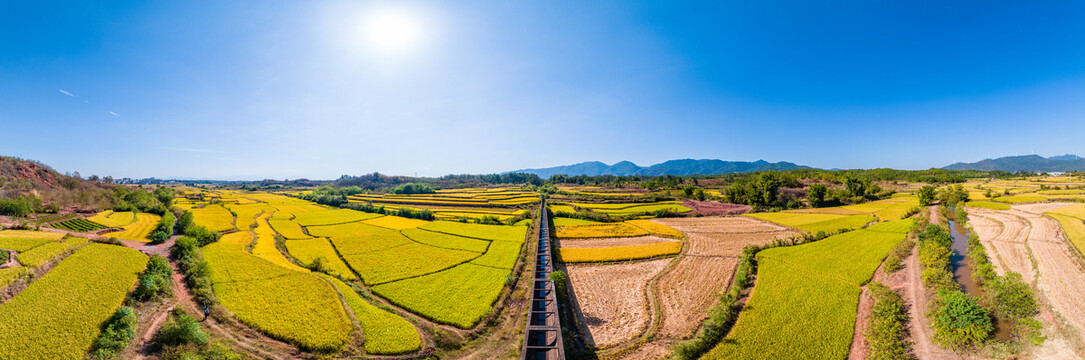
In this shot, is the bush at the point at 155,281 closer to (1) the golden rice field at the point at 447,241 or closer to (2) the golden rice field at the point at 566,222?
(1) the golden rice field at the point at 447,241

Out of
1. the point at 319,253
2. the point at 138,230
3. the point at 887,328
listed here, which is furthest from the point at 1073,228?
the point at 138,230

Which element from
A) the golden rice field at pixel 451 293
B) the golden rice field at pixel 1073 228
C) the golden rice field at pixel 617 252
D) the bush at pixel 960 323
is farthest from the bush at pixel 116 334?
the golden rice field at pixel 1073 228

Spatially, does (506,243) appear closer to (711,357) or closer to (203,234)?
(711,357)

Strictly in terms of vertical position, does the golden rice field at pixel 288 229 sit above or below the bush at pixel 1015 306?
above

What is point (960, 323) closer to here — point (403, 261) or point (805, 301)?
point (805, 301)

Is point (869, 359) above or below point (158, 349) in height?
below

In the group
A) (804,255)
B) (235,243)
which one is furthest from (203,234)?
(804,255)
